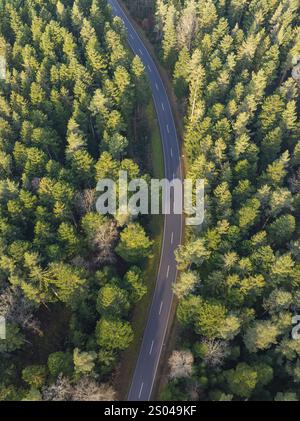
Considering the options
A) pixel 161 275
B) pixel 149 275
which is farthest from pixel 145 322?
pixel 161 275

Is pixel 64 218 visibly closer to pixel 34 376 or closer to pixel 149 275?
pixel 149 275

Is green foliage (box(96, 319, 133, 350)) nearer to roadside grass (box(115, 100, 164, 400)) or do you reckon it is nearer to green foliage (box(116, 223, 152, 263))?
roadside grass (box(115, 100, 164, 400))

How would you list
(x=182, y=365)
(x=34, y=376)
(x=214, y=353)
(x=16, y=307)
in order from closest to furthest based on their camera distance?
(x=34, y=376) < (x=182, y=365) < (x=214, y=353) < (x=16, y=307)

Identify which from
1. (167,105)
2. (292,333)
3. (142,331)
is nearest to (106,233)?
(142,331)

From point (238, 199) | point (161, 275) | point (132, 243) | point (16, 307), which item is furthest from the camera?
point (238, 199)

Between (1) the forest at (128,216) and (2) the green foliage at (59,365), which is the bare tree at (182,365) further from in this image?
(2) the green foliage at (59,365)

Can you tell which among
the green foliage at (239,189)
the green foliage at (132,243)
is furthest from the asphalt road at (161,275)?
the green foliage at (132,243)

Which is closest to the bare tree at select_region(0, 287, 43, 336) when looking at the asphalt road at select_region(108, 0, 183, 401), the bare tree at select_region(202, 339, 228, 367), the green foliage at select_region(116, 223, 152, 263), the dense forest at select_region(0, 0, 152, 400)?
the dense forest at select_region(0, 0, 152, 400)

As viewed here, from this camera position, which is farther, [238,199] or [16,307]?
[238,199]
